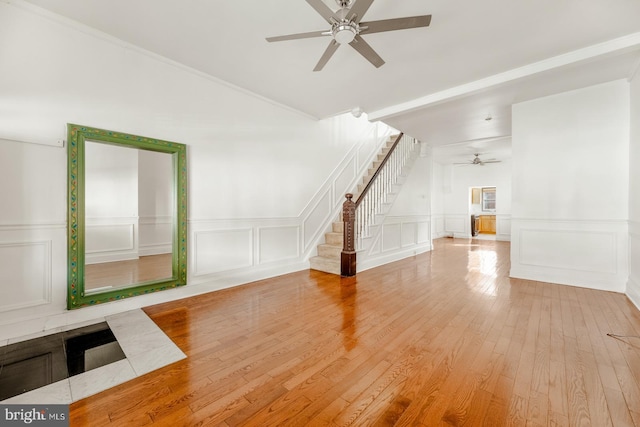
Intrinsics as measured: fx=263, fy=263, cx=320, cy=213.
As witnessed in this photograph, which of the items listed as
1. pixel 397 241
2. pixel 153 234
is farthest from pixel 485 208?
pixel 153 234

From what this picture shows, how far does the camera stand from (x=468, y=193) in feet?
34.8

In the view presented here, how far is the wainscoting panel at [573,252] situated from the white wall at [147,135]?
3.64 metres

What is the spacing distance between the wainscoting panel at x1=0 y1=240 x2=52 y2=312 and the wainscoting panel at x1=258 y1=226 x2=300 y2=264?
2461 millimetres

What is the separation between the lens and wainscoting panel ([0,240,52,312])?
7.80 feet

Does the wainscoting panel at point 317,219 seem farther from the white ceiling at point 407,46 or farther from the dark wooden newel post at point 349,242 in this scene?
the white ceiling at point 407,46

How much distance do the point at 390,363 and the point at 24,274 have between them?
3384 mm

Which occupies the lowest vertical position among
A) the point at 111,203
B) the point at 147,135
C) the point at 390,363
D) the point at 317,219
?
the point at 390,363

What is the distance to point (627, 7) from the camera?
2.41m

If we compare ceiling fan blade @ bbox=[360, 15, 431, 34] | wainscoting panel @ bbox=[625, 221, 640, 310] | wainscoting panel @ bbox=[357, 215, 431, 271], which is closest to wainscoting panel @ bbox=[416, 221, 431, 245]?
wainscoting panel @ bbox=[357, 215, 431, 271]

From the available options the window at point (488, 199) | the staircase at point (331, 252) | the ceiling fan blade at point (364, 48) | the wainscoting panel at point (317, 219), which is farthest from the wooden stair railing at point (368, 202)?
the window at point (488, 199)

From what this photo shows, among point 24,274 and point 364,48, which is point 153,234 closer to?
point 24,274

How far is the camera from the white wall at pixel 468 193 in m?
9.75

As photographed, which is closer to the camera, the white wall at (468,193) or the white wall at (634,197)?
the white wall at (634,197)

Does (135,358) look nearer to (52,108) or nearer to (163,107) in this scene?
(52,108)
